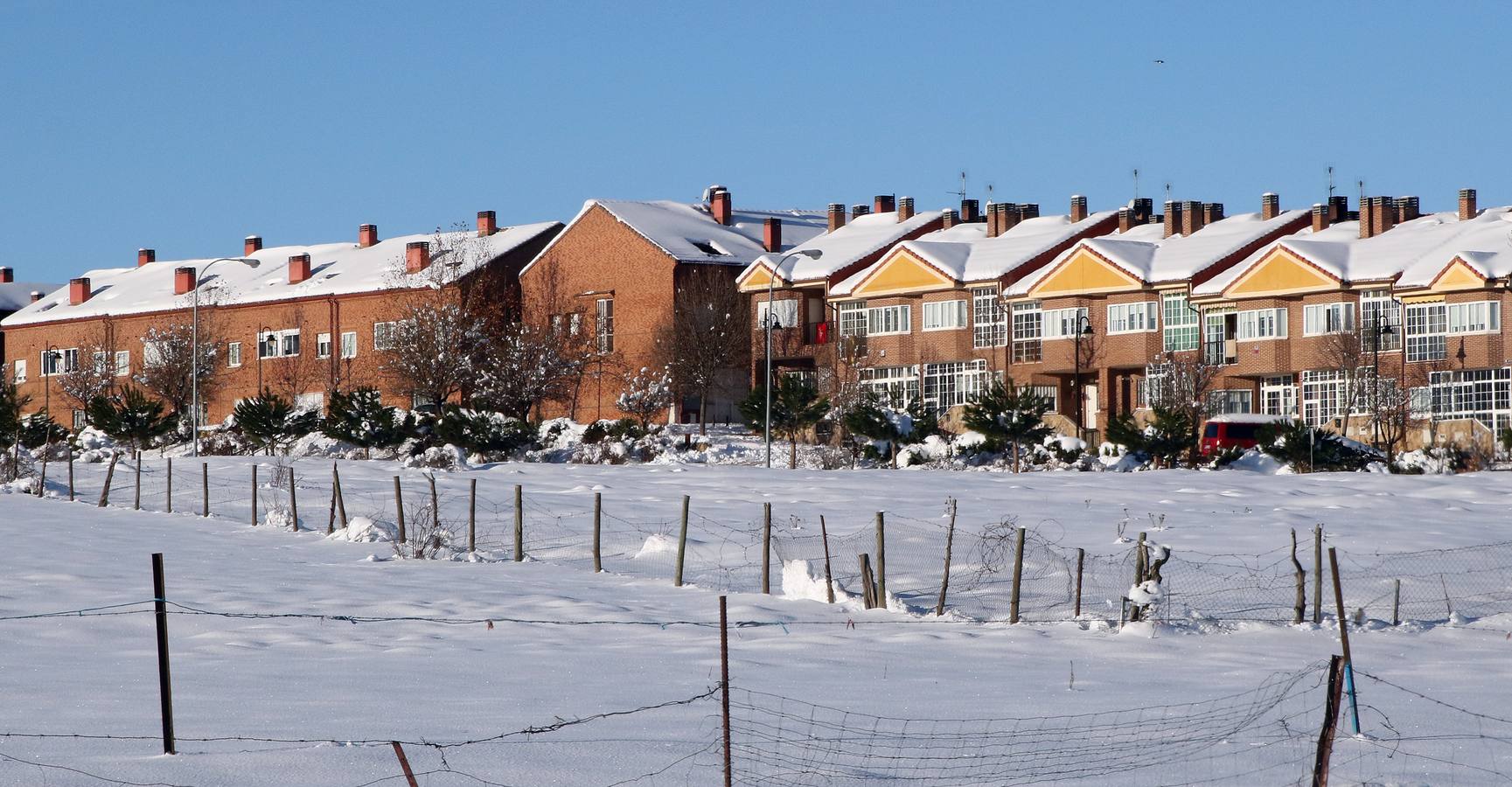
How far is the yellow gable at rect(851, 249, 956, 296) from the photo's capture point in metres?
71.1

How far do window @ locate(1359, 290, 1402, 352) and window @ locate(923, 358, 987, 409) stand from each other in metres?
14.2

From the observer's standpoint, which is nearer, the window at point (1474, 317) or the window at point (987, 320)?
the window at point (1474, 317)

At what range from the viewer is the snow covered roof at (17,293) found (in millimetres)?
105000

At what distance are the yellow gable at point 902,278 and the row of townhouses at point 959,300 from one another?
0.11 metres

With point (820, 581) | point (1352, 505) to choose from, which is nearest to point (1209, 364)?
point (1352, 505)

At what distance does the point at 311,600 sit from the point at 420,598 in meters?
1.37

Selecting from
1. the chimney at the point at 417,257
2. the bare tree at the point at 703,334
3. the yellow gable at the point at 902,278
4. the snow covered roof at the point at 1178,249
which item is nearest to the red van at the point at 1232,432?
the snow covered roof at the point at 1178,249

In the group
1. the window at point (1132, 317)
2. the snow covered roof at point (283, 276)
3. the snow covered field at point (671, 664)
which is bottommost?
the snow covered field at point (671, 664)

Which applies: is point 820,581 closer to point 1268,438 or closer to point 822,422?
point 1268,438

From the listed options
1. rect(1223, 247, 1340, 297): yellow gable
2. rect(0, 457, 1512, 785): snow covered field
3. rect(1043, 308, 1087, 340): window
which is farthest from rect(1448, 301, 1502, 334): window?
rect(0, 457, 1512, 785): snow covered field

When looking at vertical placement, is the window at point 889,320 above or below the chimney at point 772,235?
below

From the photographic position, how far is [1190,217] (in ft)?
240

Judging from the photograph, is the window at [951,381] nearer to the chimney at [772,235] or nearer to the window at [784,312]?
the window at [784,312]

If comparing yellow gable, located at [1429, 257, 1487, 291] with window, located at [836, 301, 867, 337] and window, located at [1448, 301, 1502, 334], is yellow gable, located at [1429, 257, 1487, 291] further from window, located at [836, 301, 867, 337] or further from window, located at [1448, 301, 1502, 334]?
window, located at [836, 301, 867, 337]
